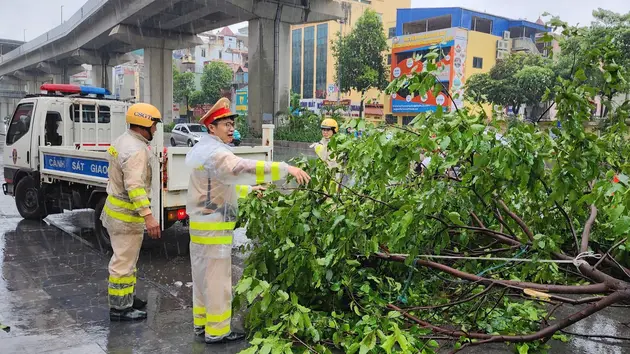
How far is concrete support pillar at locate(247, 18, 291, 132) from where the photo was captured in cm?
2755

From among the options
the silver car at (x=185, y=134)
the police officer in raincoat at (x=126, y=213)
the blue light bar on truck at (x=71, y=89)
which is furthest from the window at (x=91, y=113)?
the silver car at (x=185, y=134)

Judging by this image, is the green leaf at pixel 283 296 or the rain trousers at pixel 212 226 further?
the rain trousers at pixel 212 226

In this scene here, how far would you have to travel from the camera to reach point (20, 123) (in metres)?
8.85

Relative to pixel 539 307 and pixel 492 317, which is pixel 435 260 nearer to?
pixel 492 317

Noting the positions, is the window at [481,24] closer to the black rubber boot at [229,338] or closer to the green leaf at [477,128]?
the black rubber boot at [229,338]

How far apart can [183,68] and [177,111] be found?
66.7 ft

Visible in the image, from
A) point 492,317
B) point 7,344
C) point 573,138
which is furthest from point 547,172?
point 7,344

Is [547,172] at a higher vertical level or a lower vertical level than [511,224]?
higher

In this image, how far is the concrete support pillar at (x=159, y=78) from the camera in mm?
38438

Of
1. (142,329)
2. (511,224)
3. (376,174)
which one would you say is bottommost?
(142,329)

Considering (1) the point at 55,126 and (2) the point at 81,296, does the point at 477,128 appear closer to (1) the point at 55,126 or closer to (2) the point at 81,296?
(2) the point at 81,296

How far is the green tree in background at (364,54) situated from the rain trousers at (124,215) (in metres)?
36.9

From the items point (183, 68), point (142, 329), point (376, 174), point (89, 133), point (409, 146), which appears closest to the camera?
point (409, 146)

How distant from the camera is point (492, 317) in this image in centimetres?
412
